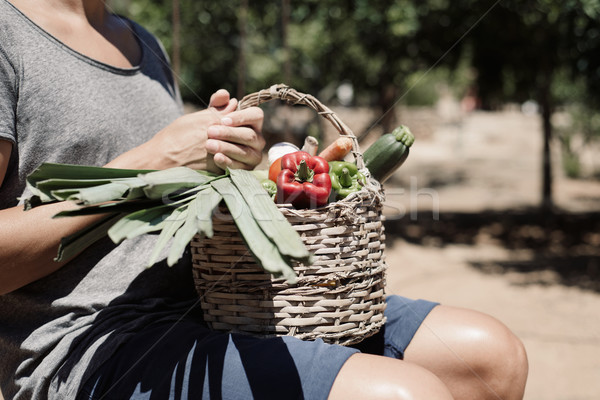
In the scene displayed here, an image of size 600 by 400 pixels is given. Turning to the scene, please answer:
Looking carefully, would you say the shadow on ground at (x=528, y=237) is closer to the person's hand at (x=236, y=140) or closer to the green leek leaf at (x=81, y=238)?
the person's hand at (x=236, y=140)

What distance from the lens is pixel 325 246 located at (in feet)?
3.83

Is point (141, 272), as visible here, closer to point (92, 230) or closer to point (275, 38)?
point (92, 230)

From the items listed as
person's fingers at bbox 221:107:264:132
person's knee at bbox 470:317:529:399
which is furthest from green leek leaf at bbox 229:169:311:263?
person's knee at bbox 470:317:529:399

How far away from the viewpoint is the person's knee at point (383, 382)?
3.33 ft

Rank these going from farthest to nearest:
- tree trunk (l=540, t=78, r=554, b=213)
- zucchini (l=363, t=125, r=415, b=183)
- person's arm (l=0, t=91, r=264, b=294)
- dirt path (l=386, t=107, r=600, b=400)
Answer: tree trunk (l=540, t=78, r=554, b=213) → dirt path (l=386, t=107, r=600, b=400) → zucchini (l=363, t=125, r=415, b=183) → person's arm (l=0, t=91, r=264, b=294)

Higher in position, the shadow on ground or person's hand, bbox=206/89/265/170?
person's hand, bbox=206/89/265/170

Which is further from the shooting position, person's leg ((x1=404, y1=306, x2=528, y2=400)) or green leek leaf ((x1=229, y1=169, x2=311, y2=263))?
person's leg ((x1=404, y1=306, x2=528, y2=400))

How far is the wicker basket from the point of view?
1.15 meters

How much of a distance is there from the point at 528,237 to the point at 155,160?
6.73 meters

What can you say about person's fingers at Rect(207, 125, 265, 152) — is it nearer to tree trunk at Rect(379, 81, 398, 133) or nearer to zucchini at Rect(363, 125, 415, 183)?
zucchini at Rect(363, 125, 415, 183)

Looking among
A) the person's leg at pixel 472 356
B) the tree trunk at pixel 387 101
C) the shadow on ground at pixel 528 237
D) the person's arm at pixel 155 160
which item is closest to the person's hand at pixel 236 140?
the person's arm at pixel 155 160

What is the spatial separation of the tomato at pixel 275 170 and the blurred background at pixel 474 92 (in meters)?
1.78

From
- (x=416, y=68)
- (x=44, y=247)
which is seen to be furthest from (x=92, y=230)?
(x=416, y=68)

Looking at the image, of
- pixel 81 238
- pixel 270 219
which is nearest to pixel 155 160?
pixel 81 238
